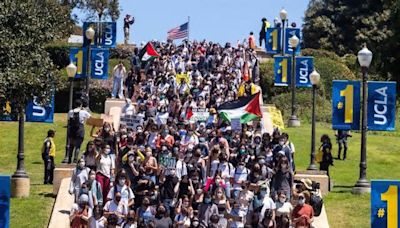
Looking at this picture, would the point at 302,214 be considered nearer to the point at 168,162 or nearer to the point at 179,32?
the point at 168,162

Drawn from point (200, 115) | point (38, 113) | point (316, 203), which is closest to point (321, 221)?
point (316, 203)

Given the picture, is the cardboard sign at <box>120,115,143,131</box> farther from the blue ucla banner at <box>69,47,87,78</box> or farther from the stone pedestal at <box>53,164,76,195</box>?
the stone pedestal at <box>53,164,76,195</box>

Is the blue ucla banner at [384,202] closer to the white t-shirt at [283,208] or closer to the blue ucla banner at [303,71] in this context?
the white t-shirt at [283,208]

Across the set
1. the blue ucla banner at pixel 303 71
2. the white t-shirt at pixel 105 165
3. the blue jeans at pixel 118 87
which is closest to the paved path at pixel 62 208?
the white t-shirt at pixel 105 165

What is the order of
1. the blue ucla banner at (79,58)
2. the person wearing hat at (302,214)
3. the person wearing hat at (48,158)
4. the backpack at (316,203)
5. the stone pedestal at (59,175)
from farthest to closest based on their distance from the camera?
the blue ucla banner at (79,58)
the person wearing hat at (48,158)
the stone pedestal at (59,175)
the backpack at (316,203)
the person wearing hat at (302,214)

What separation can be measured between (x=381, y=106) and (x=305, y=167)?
523 centimetres

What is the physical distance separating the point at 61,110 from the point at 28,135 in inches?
473

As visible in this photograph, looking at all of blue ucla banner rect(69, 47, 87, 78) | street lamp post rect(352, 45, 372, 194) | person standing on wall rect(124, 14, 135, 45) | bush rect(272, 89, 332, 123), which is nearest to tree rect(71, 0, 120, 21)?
person standing on wall rect(124, 14, 135, 45)

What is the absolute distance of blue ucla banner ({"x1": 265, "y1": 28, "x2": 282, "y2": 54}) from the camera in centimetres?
4800

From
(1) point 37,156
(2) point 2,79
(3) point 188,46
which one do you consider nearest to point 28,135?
(1) point 37,156

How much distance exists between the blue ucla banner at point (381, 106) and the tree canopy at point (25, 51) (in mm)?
8351

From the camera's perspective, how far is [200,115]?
33625 millimetres

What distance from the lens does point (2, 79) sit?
2166 centimetres

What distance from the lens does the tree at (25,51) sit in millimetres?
22109
